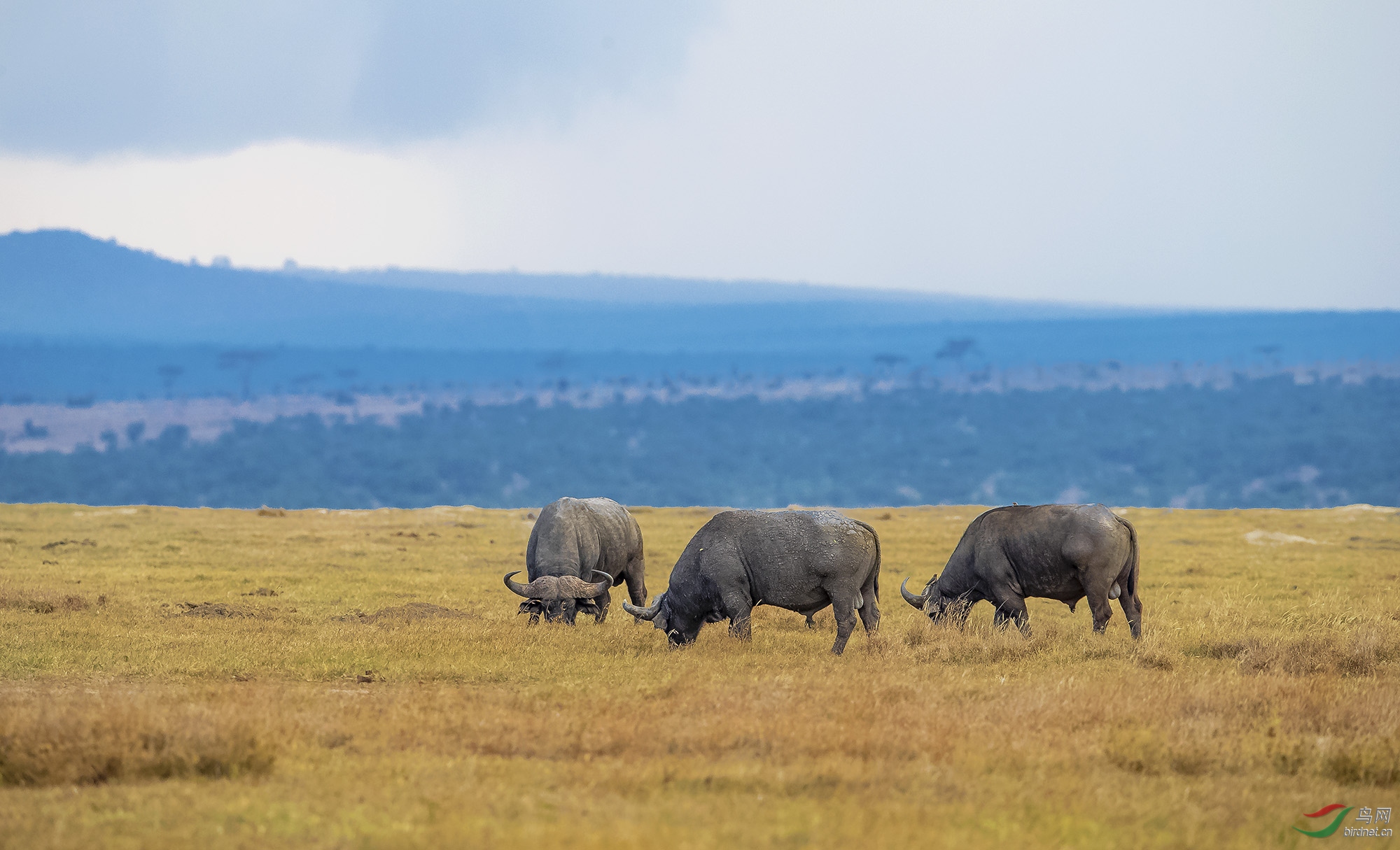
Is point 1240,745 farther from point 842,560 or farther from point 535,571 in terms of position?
point 535,571

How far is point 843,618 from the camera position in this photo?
15.8 m

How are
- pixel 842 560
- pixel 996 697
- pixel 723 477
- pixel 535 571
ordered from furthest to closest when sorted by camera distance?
pixel 723 477 → pixel 535 571 → pixel 842 560 → pixel 996 697

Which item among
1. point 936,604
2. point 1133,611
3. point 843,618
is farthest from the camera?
point 936,604

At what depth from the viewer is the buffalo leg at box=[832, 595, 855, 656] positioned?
51.7 ft

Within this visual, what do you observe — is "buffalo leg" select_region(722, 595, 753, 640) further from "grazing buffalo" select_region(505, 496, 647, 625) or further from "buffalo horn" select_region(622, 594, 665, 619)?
"grazing buffalo" select_region(505, 496, 647, 625)

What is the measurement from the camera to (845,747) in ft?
32.2

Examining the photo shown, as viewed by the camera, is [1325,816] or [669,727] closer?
[1325,816]

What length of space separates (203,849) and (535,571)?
13099 millimetres

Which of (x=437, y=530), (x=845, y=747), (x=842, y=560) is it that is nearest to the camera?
(x=845, y=747)

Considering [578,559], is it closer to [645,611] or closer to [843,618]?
[645,611]

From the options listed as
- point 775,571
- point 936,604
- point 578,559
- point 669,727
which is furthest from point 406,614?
point 669,727

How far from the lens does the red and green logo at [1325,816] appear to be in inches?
318

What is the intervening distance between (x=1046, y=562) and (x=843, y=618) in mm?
3211

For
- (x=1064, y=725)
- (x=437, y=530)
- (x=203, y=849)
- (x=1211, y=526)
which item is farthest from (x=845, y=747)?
(x=1211, y=526)
